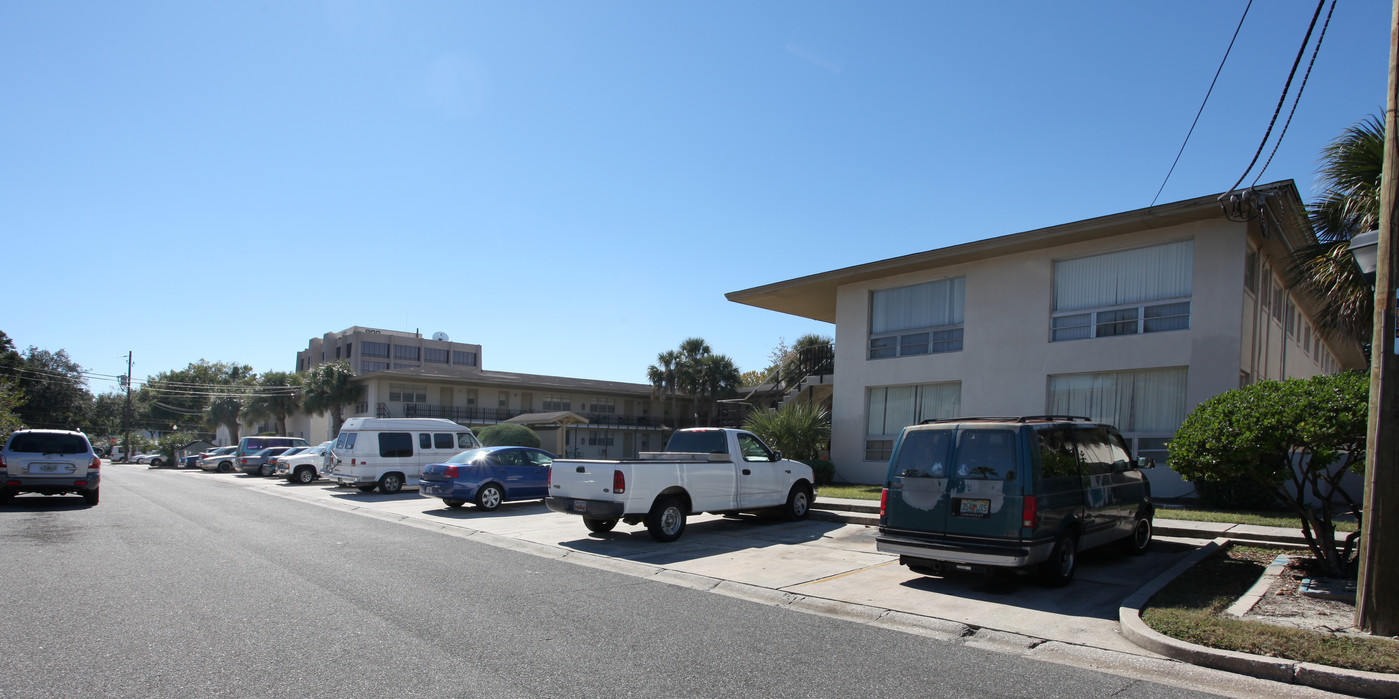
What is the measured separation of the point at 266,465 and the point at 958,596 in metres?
34.5

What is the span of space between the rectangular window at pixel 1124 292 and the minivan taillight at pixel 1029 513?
10.4m

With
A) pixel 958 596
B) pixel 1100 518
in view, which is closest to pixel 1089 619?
pixel 958 596

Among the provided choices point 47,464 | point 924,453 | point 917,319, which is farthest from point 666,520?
point 47,464

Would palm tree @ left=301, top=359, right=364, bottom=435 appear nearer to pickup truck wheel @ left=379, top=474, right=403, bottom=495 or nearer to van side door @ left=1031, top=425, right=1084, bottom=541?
pickup truck wheel @ left=379, top=474, right=403, bottom=495

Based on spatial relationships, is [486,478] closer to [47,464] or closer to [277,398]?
[47,464]

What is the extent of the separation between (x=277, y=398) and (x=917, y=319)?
50565mm

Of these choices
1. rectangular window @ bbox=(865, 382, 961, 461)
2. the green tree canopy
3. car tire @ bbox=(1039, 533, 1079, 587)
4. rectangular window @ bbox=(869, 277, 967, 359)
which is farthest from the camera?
rectangular window @ bbox=(869, 277, 967, 359)

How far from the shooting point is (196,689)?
15.9 ft

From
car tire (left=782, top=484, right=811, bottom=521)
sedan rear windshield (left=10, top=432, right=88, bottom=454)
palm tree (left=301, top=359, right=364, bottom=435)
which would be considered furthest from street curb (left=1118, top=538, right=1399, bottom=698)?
palm tree (left=301, top=359, right=364, bottom=435)

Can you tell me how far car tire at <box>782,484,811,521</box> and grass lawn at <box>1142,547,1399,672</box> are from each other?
6728 millimetres

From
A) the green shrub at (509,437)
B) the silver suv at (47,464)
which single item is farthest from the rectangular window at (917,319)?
the silver suv at (47,464)

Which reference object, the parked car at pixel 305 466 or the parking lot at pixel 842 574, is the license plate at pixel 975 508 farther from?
the parked car at pixel 305 466

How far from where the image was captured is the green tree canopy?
7508mm

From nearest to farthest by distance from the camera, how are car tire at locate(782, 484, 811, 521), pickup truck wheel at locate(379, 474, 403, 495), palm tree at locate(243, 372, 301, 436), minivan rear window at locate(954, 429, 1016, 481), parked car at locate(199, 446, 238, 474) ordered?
Answer: minivan rear window at locate(954, 429, 1016, 481)
car tire at locate(782, 484, 811, 521)
pickup truck wheel at locate(379, 474, 403, 495)
parked car at locate(199, 446, 238, 474)
palm tree at locate(243, 372, 301, 436)
